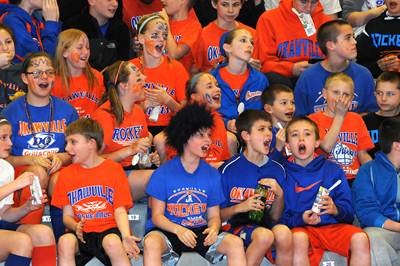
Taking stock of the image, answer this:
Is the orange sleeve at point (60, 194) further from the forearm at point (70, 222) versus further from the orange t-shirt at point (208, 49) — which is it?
the orange t-shirt at point (208, 49)

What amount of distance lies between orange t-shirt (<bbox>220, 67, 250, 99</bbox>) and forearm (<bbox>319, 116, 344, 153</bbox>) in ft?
3.15

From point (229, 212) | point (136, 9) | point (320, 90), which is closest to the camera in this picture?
point (229, 212)

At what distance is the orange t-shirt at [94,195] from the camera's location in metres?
6.21

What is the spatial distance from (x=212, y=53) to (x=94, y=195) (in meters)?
2.45

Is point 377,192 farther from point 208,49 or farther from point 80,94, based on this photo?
point 80,94

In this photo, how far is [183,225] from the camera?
20.5ft

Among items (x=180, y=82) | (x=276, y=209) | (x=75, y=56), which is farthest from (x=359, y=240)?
(x=75, y=56)

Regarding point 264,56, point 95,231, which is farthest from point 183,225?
point 264,56

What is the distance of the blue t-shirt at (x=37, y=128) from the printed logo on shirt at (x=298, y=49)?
2237 mm

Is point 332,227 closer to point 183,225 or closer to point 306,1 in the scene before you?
point 183,225

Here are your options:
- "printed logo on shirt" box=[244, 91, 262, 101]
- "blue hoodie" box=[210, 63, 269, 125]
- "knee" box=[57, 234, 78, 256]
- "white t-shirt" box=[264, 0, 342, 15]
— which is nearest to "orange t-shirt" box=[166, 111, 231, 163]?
"blue hoodie" box=[210, 63, 269, 125]

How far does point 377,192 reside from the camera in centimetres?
670

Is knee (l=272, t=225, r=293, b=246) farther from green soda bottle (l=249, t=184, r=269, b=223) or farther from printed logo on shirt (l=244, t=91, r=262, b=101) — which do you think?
printed logo on shirt (l=244, t=91, r=262, b=101)

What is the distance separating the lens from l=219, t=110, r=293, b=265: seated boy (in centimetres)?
625
